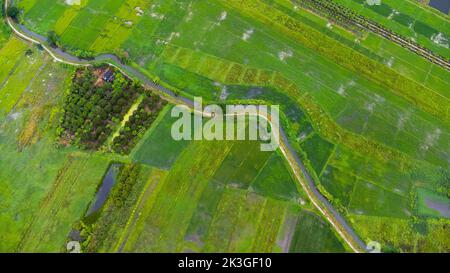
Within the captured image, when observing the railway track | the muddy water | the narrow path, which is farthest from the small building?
the railway track

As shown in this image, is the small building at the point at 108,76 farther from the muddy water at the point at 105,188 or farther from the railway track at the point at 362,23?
the railway track at the point at 362,23

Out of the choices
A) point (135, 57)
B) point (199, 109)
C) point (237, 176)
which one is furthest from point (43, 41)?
point (237, 176)

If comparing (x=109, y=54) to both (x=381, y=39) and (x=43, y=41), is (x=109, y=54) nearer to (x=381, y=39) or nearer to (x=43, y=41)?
(x=43, y=41)

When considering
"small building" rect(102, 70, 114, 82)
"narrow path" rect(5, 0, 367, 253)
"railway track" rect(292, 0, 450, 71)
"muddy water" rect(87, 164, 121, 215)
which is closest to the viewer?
"narrow path" rect(5, 0, 367, 253)

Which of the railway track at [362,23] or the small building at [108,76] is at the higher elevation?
the railway track at [362,23]

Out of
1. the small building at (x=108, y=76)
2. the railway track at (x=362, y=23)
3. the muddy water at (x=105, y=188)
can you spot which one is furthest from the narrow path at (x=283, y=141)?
the railway track at (x=362, y=23)

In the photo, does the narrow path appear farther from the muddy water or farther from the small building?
the muddy water

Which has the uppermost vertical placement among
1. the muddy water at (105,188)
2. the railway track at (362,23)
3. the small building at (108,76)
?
the railway track at (362,23)
